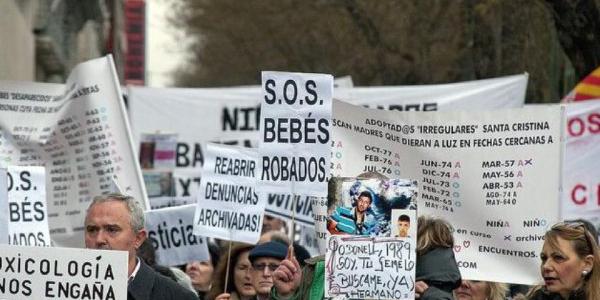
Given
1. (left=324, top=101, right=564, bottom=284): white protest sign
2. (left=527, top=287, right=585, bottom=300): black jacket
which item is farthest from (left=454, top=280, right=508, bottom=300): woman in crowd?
(left=527, top=287, right=585, bottom=300): black jacket

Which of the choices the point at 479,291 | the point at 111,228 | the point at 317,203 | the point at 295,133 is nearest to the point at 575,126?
the point at 479,291

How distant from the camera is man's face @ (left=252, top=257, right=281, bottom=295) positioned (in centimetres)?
919

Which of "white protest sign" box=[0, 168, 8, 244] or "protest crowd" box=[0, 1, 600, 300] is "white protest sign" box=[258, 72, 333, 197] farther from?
"white protest sign" box=[0, 168, 8, 244]

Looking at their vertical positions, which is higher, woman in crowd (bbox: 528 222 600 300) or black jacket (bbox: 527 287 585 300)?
woman in crowd (bbox: 528 222 600 300)

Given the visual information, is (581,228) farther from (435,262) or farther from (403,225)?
(403,225)

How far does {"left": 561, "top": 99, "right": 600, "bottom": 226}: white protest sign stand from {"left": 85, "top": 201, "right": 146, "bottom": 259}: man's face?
20.2 feet

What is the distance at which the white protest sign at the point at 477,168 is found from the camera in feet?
29.8

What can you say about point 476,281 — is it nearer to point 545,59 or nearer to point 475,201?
point 475,201

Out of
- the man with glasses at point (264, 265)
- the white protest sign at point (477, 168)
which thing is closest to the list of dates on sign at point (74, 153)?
the man with glasses at point (264, 265)

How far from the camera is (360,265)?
7203mm

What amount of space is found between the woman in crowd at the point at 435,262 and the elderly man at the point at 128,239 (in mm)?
967

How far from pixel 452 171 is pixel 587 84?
4.07m

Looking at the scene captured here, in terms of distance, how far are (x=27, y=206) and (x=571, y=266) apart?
3.46 meters

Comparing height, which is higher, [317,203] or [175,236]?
[317,203]
